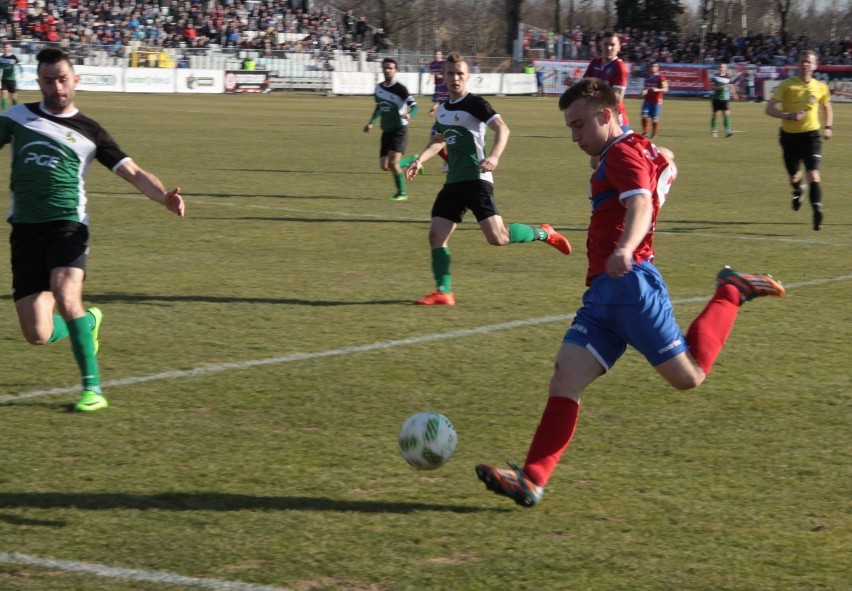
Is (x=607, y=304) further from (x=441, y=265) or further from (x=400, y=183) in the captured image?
(x=400, y=183)

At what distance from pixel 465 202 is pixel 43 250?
4.22 m

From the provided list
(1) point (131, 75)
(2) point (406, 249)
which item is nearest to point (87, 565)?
(2) point (406, 249)

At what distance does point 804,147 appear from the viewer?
15188mm

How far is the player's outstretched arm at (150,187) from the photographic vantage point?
6.68 meters

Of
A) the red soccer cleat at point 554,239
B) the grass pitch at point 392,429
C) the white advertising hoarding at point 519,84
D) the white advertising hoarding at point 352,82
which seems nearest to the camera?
the grass pitch at point 392,429

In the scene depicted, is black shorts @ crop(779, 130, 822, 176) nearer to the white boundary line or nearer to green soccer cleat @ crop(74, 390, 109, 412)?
the white boundary line

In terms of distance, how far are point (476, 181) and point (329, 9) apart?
6868 cm

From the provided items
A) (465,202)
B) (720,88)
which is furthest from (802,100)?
(720,88)

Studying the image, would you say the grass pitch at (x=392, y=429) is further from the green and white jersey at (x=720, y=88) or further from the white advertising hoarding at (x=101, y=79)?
the white advertising hoarding at (x=101, y=79)

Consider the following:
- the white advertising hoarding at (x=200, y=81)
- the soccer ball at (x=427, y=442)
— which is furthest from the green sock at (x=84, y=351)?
the white advertising hoarding at (x=200, y=81)

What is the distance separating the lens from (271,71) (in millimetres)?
60188

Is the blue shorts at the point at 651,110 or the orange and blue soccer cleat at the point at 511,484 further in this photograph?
the blue shorts at the point at 651,110

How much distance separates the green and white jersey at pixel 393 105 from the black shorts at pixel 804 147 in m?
5.65

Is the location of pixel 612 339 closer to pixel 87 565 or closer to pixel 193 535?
pixel 193 535
